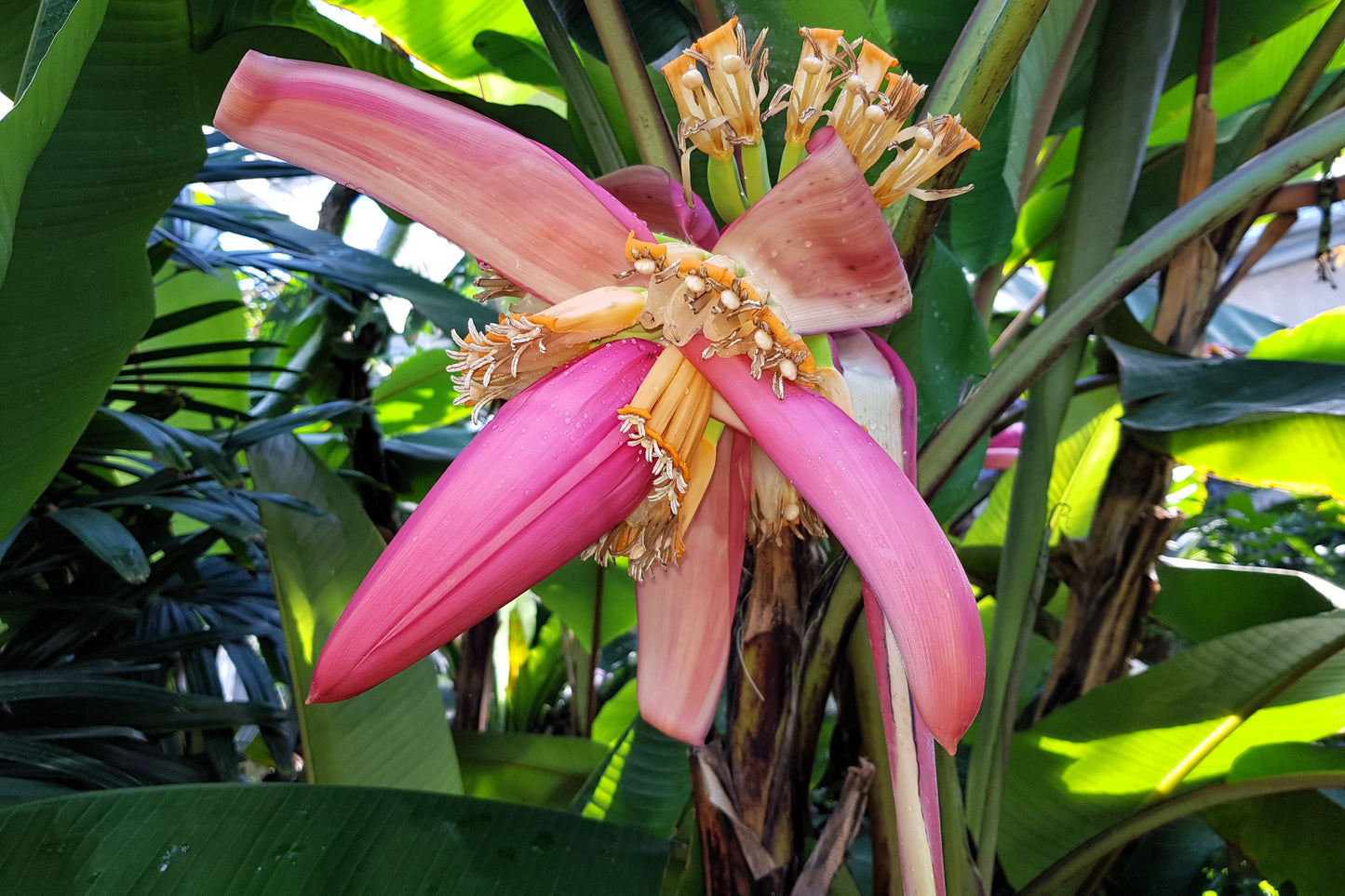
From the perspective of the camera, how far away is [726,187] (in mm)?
326

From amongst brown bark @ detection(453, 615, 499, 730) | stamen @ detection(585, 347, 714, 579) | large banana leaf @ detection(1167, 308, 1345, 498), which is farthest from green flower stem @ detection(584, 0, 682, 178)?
brown bark @ detection(453, 615, 499, 730)

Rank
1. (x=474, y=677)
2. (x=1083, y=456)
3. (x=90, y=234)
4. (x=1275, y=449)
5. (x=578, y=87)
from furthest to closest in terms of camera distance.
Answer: (x=474, y=677) < (x=1083, y=456) < (x=1275, y=449) < (x=578, y=87) < (x=90, y=234)

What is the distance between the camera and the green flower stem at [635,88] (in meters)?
0.41

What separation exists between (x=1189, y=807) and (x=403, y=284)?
2.12 feet

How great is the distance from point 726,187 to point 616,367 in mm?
100

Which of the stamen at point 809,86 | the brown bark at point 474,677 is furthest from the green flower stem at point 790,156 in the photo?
the brown bark at point 474,677

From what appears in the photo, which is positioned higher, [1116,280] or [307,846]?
[1116,280]

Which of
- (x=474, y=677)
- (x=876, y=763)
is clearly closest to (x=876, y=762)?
(x=876, y=763)

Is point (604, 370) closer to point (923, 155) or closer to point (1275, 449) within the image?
point (923, 155)

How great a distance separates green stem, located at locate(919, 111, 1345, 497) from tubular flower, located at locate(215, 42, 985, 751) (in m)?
0.17

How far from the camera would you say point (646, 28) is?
21.4 inches

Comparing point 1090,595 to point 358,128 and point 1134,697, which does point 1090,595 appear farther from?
point 358,128

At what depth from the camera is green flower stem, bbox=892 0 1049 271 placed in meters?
0.35

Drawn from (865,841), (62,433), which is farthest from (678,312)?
(865,841)
